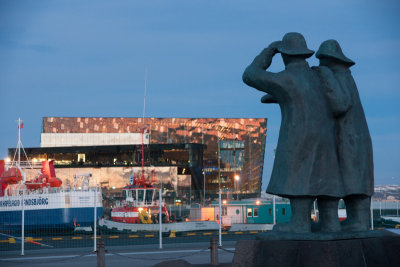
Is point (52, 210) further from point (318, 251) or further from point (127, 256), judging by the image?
point (318, 251)

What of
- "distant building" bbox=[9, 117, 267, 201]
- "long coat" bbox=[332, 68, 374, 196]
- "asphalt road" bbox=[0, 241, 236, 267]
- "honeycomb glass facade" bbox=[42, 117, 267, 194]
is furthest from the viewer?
"honeycomb glass facade" bbox=[42, 117, 267, 194]

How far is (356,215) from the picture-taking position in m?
7.84

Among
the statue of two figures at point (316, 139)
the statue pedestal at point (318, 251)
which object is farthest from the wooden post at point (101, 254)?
the statue of two figures at point (316, 139)

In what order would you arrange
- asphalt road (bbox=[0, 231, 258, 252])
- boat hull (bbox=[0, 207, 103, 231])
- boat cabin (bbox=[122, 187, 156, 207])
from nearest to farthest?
asphalt road (bbox=[0, 231, 258, 252]) → boat hull (bbox=[0, 207, 103, 231]) → boat cabin (bbox=[122, 187, 156, 207])

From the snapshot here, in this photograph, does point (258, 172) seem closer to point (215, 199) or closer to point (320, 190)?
point (215, 199)

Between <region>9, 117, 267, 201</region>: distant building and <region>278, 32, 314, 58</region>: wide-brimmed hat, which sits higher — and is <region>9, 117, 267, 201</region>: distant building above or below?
above

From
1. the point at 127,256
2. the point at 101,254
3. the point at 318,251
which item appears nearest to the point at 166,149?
the point at 127,256

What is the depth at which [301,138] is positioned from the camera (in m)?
7.45

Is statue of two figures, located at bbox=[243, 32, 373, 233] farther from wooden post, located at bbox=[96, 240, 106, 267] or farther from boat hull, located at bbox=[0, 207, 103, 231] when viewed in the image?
boat hull, located at bbox=[0, 207, 103, 231]

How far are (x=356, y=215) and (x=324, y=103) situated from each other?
1.51m

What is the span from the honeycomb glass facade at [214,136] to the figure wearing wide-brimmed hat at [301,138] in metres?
43.8

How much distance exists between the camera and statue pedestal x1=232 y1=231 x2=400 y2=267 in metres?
7.05

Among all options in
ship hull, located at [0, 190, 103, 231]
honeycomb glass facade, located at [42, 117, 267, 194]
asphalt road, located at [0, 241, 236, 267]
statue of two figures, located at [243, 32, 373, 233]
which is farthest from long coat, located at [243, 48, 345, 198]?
honeycomb glass facade, located at [42, 117, 267, 194]

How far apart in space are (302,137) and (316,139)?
174mm
